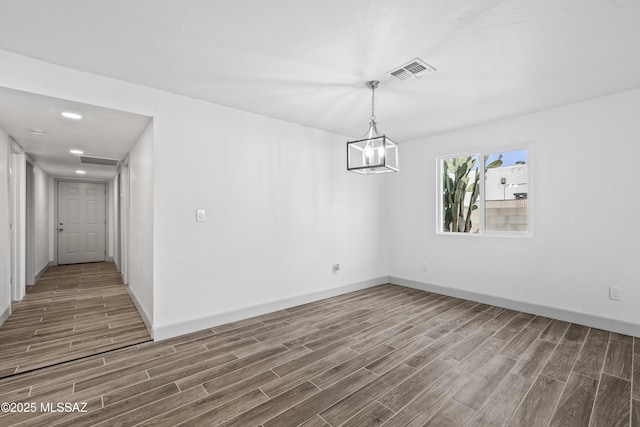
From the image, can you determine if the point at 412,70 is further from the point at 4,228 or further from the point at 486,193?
the point at 4,228

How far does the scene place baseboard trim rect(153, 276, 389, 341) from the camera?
3.05 metres

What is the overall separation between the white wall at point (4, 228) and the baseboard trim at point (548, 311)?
5570 millimetres

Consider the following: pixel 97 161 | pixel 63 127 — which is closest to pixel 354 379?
pixel 63 127

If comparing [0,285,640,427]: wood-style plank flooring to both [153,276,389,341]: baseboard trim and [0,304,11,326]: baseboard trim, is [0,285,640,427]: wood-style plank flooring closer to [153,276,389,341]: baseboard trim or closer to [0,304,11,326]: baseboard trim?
[153,276,389,341]: baseboard trim

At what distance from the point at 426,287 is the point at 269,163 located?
10.7 feet

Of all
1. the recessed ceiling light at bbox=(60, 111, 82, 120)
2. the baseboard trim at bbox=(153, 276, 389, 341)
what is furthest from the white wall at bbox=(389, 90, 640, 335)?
the recessed ceiling light at bbox=(60, 111, 82, 120)

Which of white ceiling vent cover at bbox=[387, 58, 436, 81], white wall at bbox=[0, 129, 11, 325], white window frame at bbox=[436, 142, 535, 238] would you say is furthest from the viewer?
white window frame at bbox=[436, 142, 535, 238]

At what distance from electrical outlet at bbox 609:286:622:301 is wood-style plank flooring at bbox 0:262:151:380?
16.2 ft

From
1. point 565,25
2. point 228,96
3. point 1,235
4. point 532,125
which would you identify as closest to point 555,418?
point 565,25

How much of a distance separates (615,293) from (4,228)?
6.85 meters

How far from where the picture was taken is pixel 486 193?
4355mm

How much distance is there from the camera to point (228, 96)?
10.7ft

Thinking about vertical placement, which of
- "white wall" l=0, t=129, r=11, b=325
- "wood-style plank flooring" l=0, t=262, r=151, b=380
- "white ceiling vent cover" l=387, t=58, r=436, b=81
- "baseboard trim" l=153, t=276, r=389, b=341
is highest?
"white ceiling vent cover" l=387, t=58, r=436, b=81

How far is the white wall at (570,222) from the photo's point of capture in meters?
3.18
